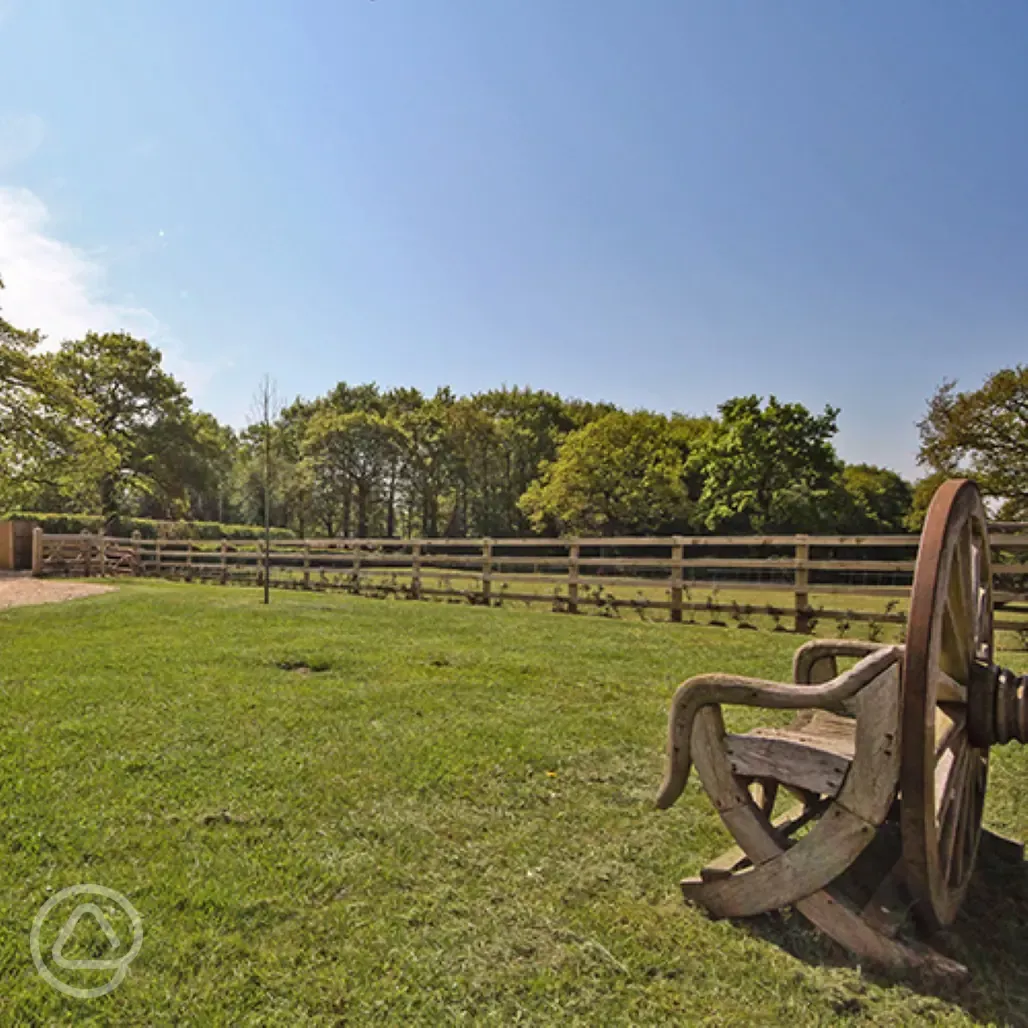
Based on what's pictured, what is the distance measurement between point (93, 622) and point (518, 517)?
105 ft

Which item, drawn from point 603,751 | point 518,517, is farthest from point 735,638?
point 518,517

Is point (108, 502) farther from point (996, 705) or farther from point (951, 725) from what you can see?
point (996, 705)

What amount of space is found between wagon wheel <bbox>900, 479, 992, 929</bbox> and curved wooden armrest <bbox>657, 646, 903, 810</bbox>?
0.13 metres

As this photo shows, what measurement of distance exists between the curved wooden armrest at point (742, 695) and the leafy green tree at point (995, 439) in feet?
67.6

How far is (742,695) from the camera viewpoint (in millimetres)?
2066

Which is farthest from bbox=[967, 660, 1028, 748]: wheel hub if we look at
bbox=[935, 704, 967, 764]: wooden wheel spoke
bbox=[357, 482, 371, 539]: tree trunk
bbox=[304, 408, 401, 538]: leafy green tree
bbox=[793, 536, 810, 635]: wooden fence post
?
bbox=[357, 482, 371, 539]: tree trunk

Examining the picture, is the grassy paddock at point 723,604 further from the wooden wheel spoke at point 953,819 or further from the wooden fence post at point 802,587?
the wooden wheel spoke at point 953,819

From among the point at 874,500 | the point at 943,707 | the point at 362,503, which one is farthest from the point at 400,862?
the point at 874,500

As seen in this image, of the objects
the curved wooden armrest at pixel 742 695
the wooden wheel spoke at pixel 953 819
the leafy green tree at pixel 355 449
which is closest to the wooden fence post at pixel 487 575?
the curved wooden armrest at pixel 742 695

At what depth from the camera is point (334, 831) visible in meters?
2.66

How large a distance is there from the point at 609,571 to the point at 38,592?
569 inches

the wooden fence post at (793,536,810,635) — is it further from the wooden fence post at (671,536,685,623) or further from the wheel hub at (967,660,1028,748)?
the wheel hub at (967,660,1028,748)

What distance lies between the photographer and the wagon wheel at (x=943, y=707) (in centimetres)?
172

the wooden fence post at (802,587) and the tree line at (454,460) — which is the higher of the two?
the tree line at (454,460)
